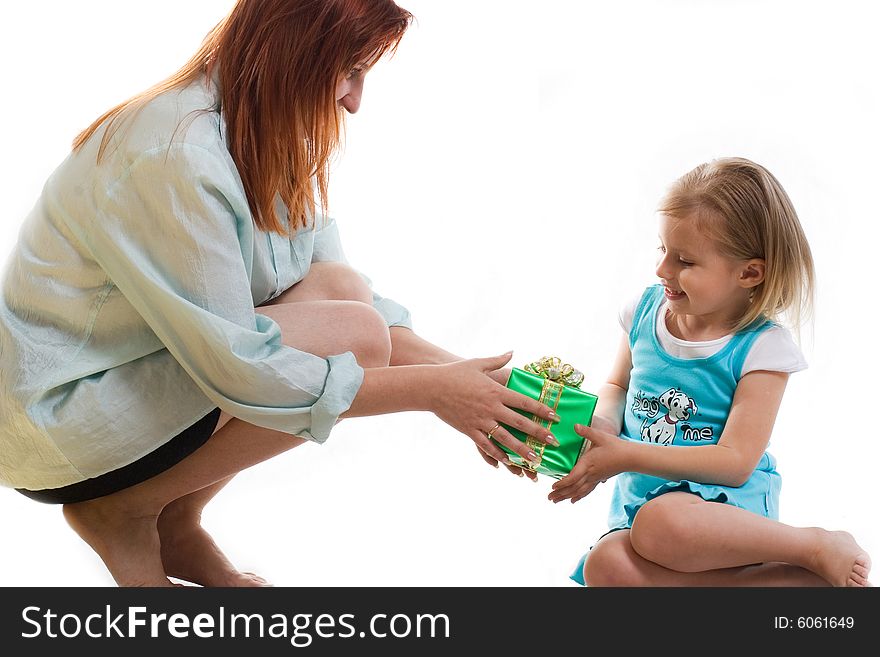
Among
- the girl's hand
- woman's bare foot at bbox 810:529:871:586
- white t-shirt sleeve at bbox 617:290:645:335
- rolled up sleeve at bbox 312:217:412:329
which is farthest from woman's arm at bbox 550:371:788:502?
rolled up sleeve at bbox 312:217:412:329

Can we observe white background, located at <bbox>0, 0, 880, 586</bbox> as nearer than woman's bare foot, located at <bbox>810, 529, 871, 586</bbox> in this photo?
No

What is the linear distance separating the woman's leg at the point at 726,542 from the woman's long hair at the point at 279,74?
54 centimetres

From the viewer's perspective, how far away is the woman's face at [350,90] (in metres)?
1.24

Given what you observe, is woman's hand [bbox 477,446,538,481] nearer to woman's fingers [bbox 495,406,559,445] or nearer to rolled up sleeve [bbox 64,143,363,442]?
woman's fingers [bbox 495,406,559,445]

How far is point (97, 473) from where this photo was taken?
120 centimetres

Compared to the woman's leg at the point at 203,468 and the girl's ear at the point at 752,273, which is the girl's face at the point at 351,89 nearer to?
the woman's leg at the point at 203,468

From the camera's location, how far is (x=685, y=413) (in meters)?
1.29

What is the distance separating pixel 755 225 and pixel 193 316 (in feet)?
2.07

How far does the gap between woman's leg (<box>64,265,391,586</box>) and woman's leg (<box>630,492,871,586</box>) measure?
14.2 inches

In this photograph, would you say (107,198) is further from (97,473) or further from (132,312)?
(97,473)

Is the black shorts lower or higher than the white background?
lower

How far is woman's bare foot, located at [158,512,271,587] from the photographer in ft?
4.50

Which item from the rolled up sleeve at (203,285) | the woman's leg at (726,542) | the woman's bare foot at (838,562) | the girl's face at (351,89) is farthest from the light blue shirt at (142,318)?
the woman's bare foot at (838,562)
